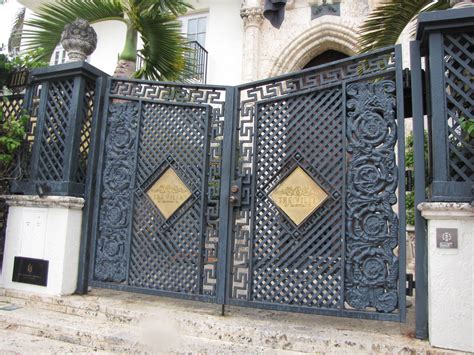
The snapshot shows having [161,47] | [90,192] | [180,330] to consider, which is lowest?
[180,330]

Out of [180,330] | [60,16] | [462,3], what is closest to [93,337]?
[180,330]

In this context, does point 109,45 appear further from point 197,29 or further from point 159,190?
point 159,190

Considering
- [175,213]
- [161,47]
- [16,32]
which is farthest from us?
[16,32]

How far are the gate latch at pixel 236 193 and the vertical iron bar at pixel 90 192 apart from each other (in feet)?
5.13

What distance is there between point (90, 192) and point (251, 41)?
21.7 ft

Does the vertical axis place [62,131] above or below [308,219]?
above

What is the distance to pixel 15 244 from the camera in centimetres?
411

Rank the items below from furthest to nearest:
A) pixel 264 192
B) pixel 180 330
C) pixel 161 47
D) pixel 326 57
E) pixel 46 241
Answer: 1. pixel 326 57
2. pixel 161 47
3. pixel 46 241
4. pixel 264 192
5. pixel 180 330

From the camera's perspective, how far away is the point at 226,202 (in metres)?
3.55

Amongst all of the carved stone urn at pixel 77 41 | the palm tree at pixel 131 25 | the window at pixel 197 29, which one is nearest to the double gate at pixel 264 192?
the carved stone urn at pixel 77 41

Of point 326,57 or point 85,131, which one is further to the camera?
point 326,57

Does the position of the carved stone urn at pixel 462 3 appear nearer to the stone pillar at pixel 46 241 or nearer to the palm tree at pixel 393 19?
the palm tree at pixel 393 19

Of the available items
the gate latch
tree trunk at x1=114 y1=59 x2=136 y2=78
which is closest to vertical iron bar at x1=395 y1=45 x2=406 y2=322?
the gate latch

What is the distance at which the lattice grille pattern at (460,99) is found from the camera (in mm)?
2754
